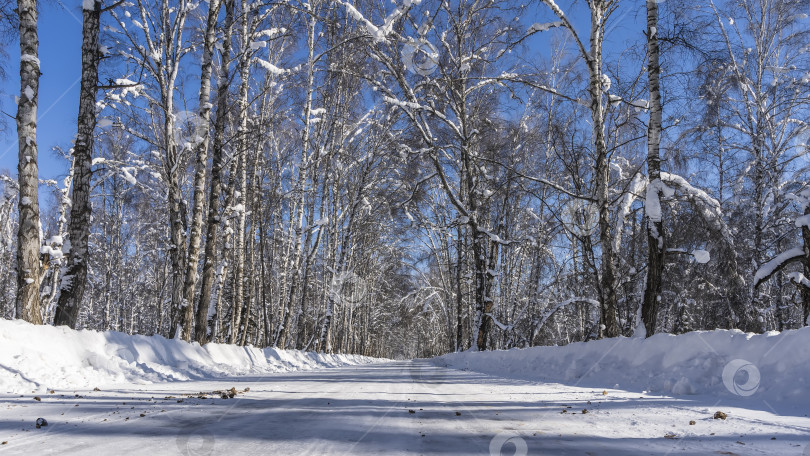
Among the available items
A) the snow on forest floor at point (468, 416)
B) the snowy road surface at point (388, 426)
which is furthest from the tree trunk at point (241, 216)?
the snowy road surface at point (388, 426)

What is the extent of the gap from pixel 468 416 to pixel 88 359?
16.9 ft

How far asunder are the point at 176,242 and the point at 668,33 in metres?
11.9

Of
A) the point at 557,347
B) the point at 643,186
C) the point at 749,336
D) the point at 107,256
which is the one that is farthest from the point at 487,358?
the point at 107,256

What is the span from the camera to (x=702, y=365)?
16.4 ft

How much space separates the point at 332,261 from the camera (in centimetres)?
2491
